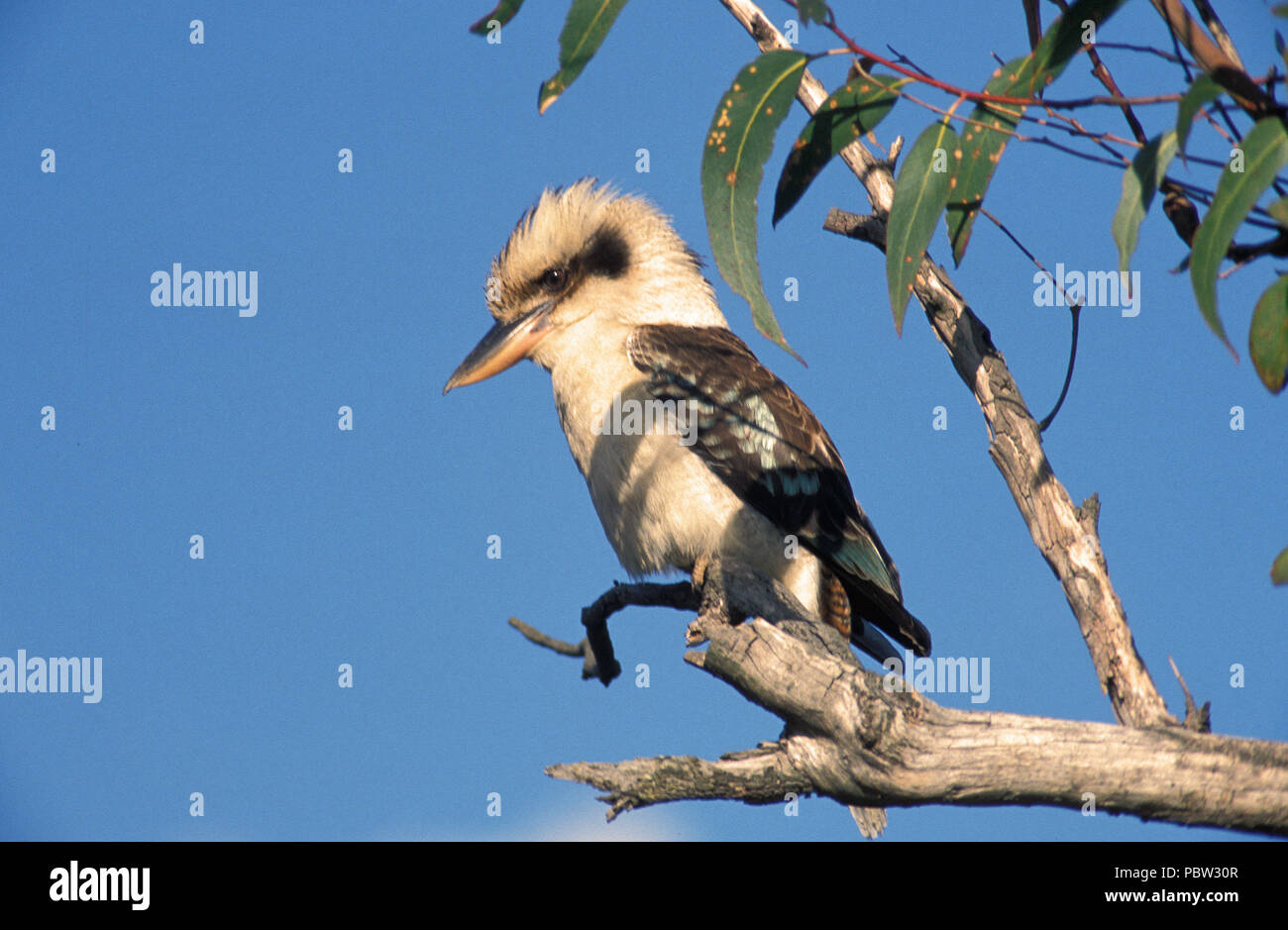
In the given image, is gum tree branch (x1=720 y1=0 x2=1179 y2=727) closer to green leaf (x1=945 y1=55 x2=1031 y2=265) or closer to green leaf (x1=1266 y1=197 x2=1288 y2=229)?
green leaf (x1=945 y1=55 x2=1031 y2=265)

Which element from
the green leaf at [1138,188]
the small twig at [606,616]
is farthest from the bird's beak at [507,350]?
the green leaf at [1138,188]

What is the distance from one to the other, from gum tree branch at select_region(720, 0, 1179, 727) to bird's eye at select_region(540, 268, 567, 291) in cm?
91

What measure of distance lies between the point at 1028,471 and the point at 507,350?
1583mm

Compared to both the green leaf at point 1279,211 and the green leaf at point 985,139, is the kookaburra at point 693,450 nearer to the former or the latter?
the green leaf at point 985,139

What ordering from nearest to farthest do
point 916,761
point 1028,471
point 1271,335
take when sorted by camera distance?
1. point 1271,335
2. point 916,761
3. point 1028,471

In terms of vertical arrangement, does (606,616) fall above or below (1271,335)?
below

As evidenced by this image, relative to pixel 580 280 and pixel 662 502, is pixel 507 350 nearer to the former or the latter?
pixel 580 280

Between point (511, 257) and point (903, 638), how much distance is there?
5.41 ft

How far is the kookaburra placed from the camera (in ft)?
8.95

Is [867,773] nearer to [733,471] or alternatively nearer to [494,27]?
[733,471]

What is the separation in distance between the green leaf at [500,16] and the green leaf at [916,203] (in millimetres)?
757

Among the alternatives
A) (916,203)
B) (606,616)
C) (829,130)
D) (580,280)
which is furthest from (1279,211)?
(580,280)

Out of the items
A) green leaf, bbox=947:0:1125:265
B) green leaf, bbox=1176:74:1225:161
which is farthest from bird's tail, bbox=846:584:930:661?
green leaf, bbox=1176:74:1225:161

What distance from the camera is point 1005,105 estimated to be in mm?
1864
